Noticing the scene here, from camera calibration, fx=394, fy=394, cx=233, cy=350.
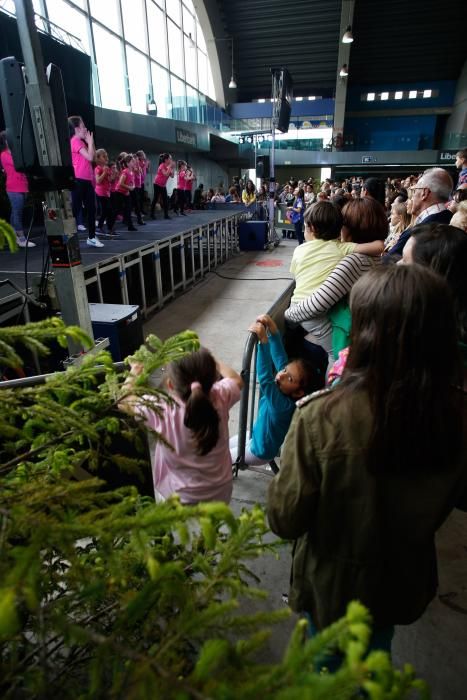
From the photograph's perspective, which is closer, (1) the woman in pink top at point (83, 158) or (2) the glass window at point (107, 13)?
(1) the woman in pink top at point (83, 158)

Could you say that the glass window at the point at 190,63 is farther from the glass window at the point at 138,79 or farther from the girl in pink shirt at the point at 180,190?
the girl in pink shirt at the point at 180,190

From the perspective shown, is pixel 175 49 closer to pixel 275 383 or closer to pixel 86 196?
pixel 86 196

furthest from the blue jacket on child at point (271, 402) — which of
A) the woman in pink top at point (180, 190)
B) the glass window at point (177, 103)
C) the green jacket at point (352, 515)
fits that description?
the glass window at point (177, 103)

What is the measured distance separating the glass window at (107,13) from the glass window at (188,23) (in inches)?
296

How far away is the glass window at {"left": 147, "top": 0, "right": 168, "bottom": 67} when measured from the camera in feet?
48.0

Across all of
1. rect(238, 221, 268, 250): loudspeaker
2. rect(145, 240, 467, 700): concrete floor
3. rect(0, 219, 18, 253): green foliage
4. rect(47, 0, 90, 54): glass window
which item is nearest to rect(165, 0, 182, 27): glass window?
rect(47, 0, 90, 54): glass window

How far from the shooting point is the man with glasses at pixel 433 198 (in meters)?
2.90

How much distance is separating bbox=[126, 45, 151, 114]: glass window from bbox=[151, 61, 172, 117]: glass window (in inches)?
18.6

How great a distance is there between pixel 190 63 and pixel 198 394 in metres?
23.0

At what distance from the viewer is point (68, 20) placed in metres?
9.93

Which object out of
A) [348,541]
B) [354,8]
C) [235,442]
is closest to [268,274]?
[235,442]

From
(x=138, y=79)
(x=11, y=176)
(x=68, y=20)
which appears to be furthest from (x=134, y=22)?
(x=11, y=176)

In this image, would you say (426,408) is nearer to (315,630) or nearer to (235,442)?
(315,630)

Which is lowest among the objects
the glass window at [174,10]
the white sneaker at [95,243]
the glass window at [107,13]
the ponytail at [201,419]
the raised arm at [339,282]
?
the ponytail at [201,419]
